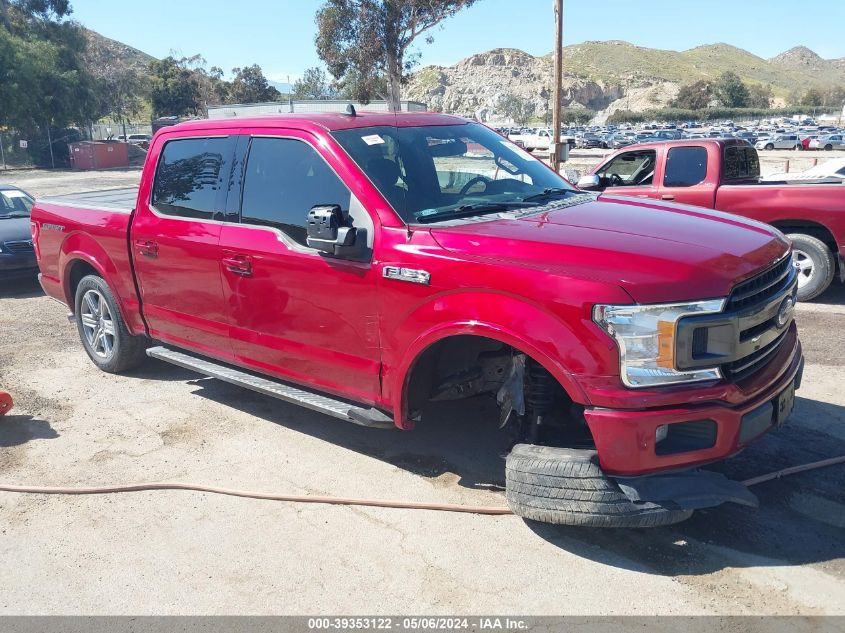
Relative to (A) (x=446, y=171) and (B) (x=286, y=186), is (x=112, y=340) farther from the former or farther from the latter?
(A) (x=446, y=171)

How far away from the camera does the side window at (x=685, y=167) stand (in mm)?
8516

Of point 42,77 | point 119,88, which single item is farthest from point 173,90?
point 42,77

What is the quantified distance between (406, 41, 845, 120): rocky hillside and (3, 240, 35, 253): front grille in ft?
477

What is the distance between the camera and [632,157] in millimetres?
9195

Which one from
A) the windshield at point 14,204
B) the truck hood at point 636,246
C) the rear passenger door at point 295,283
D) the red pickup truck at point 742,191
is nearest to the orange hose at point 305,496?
the rear passenger door at point 295,283

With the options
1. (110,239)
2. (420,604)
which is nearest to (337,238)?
(420,604)

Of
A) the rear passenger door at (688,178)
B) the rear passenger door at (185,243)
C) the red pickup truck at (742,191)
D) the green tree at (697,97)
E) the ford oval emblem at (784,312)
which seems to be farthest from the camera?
the green tree at (697,97)

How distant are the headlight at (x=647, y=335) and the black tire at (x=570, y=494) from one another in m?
0.49

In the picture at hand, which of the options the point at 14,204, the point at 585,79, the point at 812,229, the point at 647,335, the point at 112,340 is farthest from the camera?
A: the point at 585,79

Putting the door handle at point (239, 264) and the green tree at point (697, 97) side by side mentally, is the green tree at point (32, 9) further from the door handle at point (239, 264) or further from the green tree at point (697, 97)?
the green tree at point (697, 97)

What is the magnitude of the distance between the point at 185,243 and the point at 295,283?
3.64 ft

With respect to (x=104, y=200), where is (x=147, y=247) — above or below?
below

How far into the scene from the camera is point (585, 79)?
167 metres

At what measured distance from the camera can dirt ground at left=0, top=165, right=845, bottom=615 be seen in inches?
125
